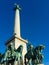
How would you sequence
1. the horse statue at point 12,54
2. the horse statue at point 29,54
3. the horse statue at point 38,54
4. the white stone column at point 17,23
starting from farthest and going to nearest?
the white stone column at point 17,23, the horse statue at point 29,54, the horse statue at point 38,54, the horse statue at point 12,54

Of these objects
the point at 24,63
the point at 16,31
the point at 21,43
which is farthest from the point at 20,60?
the point at 16,31

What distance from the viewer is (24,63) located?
22391 millimetres

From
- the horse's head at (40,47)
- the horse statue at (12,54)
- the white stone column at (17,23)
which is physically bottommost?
the horse statue at (12,54)

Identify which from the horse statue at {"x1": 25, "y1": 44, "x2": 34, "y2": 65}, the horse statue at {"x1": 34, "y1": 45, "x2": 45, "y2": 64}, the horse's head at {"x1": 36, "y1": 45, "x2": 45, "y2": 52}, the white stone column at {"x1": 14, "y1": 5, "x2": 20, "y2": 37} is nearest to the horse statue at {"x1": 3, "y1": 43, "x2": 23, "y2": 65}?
the horse statue at {"x1": 25, "y1": 44, "x2": 34, "y2": 65}

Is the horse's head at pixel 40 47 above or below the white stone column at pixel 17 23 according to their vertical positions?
below

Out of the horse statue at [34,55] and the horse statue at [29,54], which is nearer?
the horse statue at [34,55]

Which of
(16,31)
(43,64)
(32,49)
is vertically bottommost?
(43,64)

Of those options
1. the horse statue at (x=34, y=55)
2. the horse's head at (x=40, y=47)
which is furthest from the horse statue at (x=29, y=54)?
the horse's head at (x=40, y=47)

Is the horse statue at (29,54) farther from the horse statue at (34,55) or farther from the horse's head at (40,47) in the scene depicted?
the horse's head at (40,47)

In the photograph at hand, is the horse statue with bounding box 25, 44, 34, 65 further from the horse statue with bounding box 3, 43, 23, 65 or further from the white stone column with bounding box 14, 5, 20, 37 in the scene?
the white stone column with bounding box 14, 5, 20, 37

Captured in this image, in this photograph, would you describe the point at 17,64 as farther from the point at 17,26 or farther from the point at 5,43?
the point at 17,26

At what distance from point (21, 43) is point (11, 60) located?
9.08 ft

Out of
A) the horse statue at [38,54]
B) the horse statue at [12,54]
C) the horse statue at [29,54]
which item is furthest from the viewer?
the horse statue at [29,54]

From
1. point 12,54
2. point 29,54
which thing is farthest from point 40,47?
point 12,54
